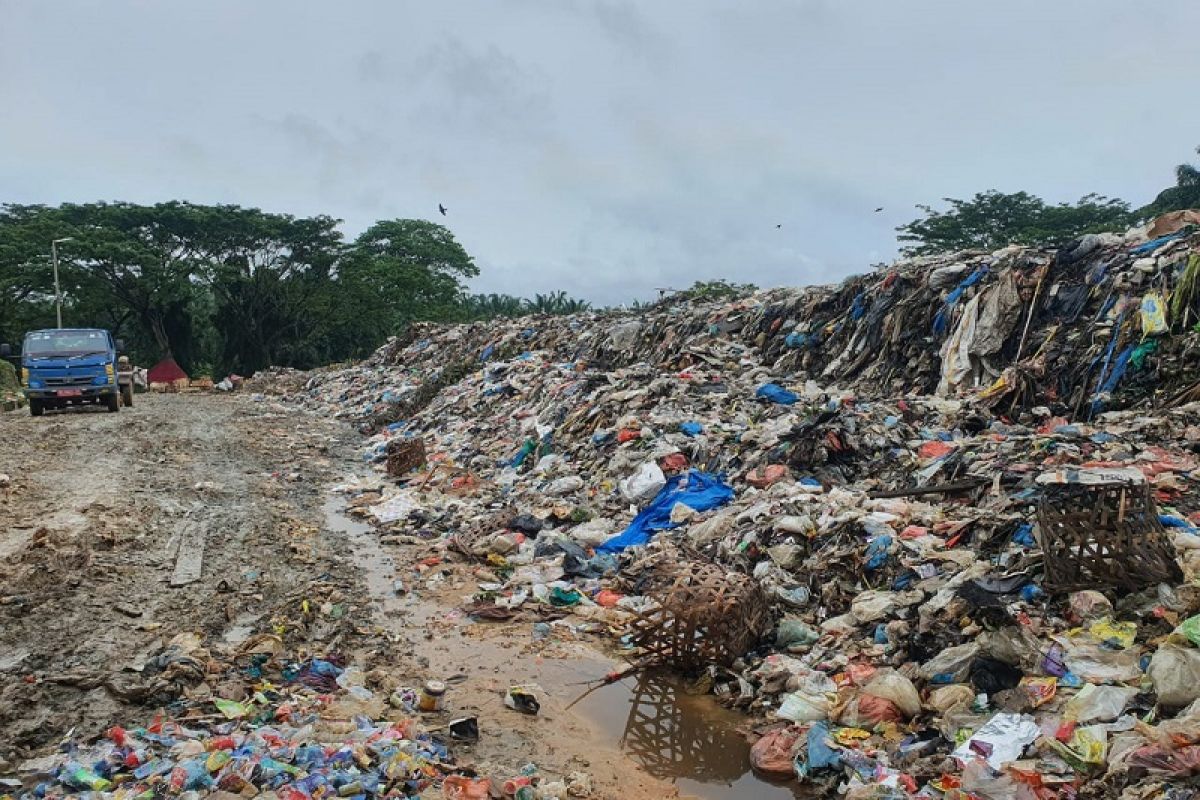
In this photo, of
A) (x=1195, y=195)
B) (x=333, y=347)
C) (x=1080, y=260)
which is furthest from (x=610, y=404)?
(x=333, y=347)

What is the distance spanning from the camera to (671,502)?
6.91 meters

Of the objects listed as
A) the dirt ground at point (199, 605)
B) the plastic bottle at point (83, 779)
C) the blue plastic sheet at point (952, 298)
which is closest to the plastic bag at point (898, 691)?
the dirt ground at point (199, 605)

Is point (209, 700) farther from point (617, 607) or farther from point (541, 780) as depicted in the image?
point (617, 607)

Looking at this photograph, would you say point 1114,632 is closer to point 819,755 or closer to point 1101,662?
point 1101,662

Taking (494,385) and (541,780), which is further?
(494,385)

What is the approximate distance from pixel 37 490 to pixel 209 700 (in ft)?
17.5

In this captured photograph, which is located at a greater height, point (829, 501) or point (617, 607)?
point (829, 501)

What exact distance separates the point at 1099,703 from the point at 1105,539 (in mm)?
928

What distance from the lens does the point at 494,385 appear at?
1373 centimetres

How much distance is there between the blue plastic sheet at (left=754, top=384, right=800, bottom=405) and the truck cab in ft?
37.4

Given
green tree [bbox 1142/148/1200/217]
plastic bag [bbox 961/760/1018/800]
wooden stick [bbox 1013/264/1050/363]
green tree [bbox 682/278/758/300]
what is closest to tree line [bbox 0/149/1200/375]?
green tree [bbox 1142/148/1200/217]

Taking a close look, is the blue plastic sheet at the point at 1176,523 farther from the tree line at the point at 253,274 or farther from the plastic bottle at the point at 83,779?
the tree line at the point at 253,274

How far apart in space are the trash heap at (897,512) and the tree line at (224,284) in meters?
18.0

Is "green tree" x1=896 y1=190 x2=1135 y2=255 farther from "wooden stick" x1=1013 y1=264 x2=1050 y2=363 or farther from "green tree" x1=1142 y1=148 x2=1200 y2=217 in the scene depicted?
"wooden stick" x1=1013 y1=264 x2=1050 y2=363
